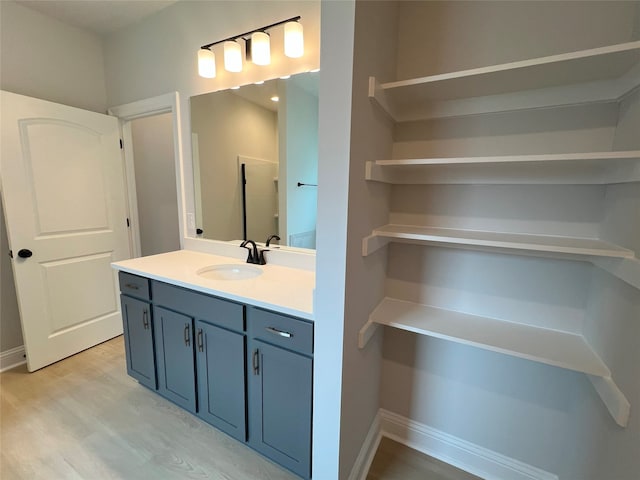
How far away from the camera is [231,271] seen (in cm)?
197

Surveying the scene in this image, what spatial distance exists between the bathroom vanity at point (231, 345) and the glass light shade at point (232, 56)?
49.6 inches

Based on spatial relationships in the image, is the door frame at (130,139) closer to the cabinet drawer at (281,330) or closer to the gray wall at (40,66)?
the gray wall at (40,66)

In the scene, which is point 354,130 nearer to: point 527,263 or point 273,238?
point 527,263

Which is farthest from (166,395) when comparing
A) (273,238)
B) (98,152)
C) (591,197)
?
(591,197)

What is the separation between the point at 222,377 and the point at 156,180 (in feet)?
8.14

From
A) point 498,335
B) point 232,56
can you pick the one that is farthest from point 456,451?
point 232,56

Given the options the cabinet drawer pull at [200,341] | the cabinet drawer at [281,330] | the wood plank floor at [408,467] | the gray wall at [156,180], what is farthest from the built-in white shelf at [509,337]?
the gray wall at [156,180]

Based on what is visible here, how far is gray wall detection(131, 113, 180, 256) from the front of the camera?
3.12 m

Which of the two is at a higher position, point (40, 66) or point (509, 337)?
point (40, 66)

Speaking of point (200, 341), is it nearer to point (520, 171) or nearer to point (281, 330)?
point (281, 330)

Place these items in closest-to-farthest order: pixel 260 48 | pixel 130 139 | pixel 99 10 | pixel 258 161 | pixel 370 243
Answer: pixel 370 243, pixel 260 48, pixel 258 161, pixel 99 10, pixel 130 139

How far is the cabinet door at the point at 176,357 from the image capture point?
1.66 meters

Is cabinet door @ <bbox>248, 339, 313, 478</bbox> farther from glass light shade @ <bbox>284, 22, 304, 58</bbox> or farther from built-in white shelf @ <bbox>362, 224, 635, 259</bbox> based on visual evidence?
glass light shade @ <bbox>284, 22, 304, 58</bbox>

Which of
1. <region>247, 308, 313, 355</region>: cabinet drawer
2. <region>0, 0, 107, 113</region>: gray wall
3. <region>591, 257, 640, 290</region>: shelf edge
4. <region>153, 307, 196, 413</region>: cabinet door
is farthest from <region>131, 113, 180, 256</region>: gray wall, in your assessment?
<region>591, 257, 640, 290</region>: shelf edge
